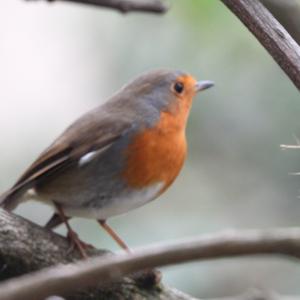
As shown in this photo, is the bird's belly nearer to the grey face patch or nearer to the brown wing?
the brown wing

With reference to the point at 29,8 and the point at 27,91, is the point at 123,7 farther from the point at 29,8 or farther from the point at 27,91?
the point at 29,8

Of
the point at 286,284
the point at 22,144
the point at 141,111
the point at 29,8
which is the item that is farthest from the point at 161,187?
the point at 29,8

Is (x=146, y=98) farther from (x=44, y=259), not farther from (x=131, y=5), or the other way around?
(x=44, y=259)

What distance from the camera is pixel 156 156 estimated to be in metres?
3.06

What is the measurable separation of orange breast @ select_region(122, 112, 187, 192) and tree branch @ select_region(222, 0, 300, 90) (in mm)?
882

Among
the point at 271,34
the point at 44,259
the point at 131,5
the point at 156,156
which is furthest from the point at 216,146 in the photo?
the point at 271,34

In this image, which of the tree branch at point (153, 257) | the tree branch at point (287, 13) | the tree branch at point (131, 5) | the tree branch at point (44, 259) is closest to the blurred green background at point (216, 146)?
the tree branch at point (44, 259)

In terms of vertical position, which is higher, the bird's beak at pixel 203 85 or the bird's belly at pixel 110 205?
the bird's beak at pixel 203 85

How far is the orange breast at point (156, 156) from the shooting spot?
2.99 m

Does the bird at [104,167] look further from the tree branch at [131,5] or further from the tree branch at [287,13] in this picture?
the tree branch at [287,13]

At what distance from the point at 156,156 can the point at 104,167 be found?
20cm

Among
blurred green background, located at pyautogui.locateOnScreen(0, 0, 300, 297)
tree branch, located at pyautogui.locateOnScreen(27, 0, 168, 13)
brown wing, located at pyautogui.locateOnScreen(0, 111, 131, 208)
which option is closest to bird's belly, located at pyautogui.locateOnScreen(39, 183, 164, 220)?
brown wing, located at pyautogui.locateOnScreen(0, 111, 131, 208)

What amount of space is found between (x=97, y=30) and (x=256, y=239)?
4856mm

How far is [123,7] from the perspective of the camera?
2.83 meters
